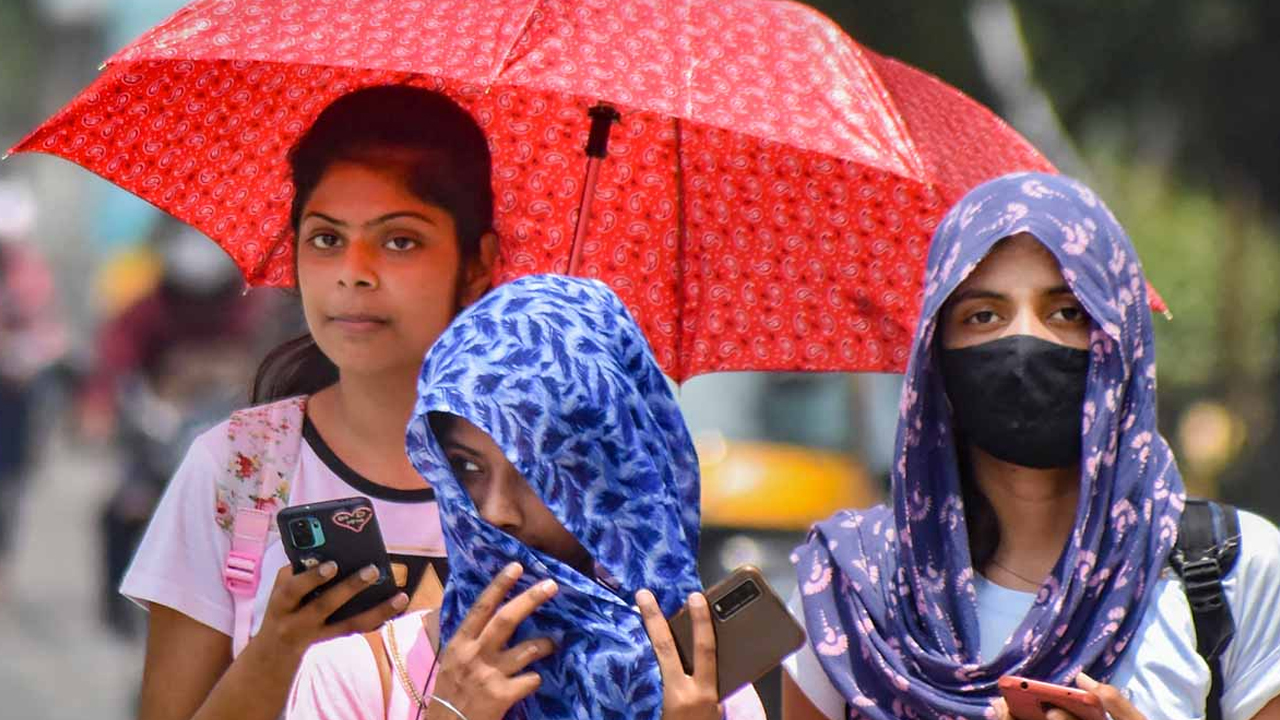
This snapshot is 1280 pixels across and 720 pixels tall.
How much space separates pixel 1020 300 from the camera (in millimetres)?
3695

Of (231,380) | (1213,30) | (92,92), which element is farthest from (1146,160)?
(92,92)

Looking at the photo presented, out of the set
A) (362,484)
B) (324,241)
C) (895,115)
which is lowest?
(362,484)

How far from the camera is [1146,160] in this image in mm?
21703

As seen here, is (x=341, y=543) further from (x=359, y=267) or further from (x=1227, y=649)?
(x=1227, y=649)

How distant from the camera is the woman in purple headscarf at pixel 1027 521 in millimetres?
3570

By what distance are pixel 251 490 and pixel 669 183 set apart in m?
1.12

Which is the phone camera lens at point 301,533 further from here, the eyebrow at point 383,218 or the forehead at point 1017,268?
the forehead at point 1017,268

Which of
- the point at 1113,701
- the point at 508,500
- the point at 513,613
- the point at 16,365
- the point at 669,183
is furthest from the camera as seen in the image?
the point at 16,365

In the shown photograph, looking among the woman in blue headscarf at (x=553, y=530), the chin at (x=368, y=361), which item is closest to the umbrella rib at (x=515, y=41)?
the chin at (x=368, y=361)

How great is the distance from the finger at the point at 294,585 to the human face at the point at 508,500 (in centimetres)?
36

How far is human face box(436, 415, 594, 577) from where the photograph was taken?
3.17m

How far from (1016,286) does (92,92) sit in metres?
1.66

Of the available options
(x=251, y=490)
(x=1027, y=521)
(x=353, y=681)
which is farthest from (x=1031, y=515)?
(x=251, y=490)

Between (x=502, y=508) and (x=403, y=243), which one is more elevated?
(x=403, y=243)
